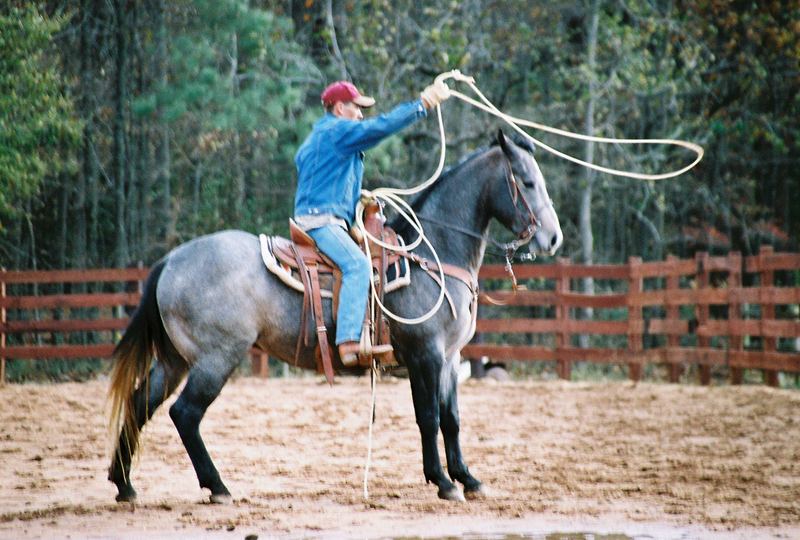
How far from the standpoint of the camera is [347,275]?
600 cm

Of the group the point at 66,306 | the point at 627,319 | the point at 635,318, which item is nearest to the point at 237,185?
the point at 66,306

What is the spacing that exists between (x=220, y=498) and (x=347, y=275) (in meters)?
1.39

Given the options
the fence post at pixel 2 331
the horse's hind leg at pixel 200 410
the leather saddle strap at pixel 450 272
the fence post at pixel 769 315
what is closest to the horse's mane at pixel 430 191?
the leather saddle strap at pixel 450 272

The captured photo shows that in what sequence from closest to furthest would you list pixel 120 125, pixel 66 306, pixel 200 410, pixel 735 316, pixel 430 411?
pixel 200 410
pixel 430 411
pixel 735 316
pixel 66 306
pixel 120 125

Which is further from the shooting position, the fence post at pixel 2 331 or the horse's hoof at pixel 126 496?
the fence post at pixel 2 331

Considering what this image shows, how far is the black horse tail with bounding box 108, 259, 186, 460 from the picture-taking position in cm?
599

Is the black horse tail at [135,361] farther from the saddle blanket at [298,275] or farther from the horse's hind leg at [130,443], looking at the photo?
the saddle blanket at [298,275]

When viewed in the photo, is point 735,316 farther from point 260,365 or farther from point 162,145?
point 162,145

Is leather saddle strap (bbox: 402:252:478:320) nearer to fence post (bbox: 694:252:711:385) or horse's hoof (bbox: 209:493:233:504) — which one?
horse's hoof (bbox: 209:493:233:504)

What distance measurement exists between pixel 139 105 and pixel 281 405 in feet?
25.6

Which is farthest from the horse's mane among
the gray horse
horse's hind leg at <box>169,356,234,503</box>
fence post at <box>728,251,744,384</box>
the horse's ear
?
fence post at <box>728,251,744,384</box>

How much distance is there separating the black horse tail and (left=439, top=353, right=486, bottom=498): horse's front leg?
1623 mm

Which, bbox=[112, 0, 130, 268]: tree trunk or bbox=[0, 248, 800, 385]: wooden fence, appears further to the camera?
bbox=[112, 0, 130, 268]: tree trunk

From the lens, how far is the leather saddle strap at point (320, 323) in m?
6.00
